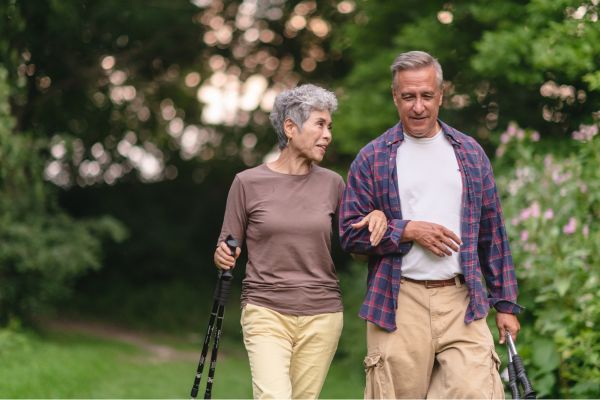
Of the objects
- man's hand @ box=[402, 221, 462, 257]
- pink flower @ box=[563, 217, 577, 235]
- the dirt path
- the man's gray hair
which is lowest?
the dirt path

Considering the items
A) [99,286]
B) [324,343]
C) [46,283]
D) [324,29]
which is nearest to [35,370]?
[46,283]

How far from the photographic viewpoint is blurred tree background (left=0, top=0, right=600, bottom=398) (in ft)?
21.0

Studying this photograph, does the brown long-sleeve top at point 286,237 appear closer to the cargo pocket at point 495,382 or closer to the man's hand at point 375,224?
the man's hand at point 375,224

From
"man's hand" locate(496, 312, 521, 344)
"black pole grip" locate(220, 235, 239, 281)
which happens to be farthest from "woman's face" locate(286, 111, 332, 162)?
"man's hand" locate(496, 312, 521, 344)

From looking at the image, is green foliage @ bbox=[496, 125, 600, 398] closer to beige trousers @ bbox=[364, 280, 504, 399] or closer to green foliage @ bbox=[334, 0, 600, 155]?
green foliage @ bbox=[334, 0, 600, 155]


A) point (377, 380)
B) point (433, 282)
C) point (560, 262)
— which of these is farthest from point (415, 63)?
point (560, 262)

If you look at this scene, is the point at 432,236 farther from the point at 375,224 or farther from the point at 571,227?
the point at 571,227

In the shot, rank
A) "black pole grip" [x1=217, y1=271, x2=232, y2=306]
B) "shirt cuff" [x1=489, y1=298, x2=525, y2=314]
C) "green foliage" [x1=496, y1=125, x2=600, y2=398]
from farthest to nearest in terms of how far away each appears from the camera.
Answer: "green foliage" [x1=496, y1=125, x2=600, y2=398], "black pole grip" [x1=217, y1=271, x2=232, y2=306], "shirt cuff" [x1=489, y1=298, x2=525, y2=314]

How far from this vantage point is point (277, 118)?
4188mm

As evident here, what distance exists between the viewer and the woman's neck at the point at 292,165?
13.6ft

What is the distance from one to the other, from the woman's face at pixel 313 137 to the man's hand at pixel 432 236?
675 mm

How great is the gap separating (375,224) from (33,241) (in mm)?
8009

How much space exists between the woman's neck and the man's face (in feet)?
1.99

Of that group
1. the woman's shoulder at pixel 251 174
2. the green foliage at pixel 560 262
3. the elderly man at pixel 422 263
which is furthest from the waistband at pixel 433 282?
the green foliage at pixel 560 262
